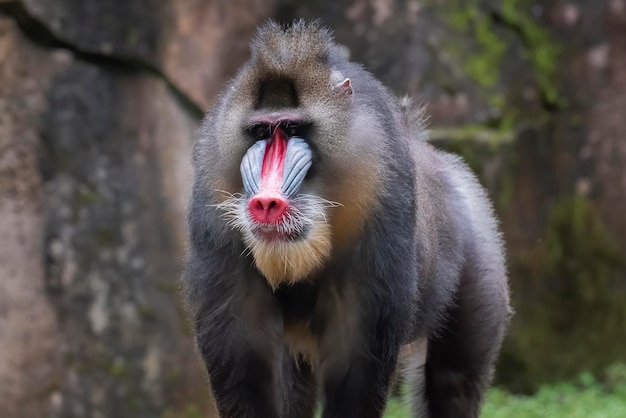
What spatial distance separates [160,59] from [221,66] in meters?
0.36

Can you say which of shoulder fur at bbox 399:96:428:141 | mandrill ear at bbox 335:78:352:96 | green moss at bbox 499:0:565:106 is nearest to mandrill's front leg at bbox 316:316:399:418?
mandrill ear at bbox 335:78:352:96

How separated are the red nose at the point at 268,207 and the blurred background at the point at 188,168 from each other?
294cm

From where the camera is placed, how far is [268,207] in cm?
328

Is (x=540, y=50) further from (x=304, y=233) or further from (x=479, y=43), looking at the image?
(x=304, y=233)

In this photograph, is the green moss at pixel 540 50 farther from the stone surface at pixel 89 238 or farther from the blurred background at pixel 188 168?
the stone surface at pixel 89 238

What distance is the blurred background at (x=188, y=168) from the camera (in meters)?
6.18

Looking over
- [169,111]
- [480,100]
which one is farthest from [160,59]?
[480,100]

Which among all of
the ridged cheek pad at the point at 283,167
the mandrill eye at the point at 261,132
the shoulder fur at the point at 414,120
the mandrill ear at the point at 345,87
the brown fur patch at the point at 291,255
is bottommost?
the brown fur patch at the point at 291,255

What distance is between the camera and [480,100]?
688 cm

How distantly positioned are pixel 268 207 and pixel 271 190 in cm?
5

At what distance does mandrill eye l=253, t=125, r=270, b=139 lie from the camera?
3.46m

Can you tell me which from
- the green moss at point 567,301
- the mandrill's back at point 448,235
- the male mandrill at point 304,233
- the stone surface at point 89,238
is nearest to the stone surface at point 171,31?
the stone surface at point 89,238

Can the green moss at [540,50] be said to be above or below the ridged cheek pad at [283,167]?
above

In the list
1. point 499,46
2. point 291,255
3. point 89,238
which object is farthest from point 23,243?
point 291,255
